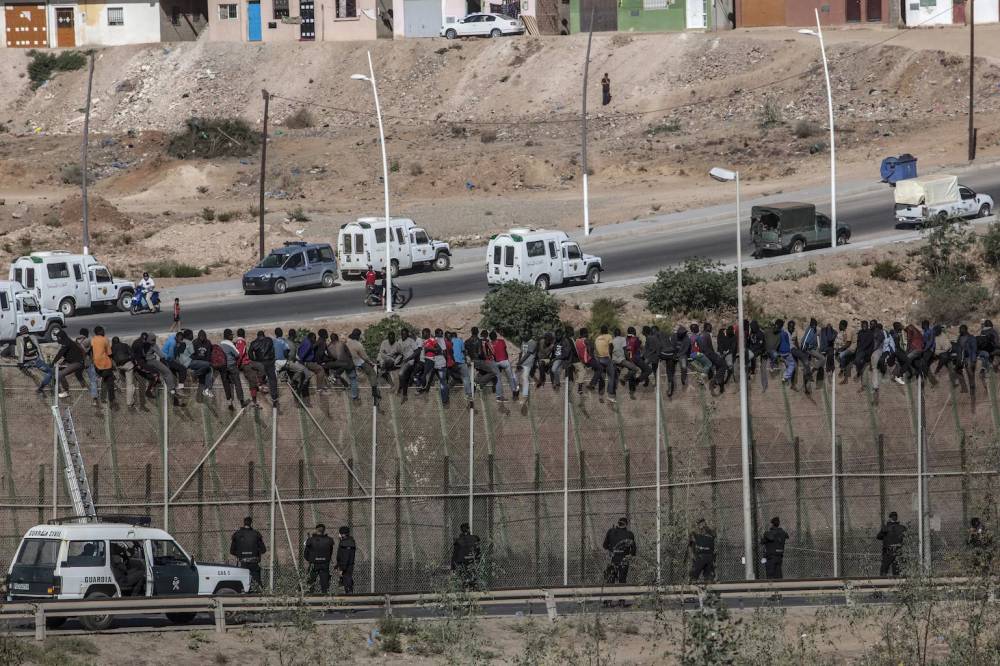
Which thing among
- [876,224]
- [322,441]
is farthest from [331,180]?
[322,441]

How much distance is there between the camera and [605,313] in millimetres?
46188

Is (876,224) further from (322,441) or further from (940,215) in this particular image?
(322,441)

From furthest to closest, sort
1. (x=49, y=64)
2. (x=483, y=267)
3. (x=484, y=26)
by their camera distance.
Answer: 1. (x=49, y=64)
2. (x=484, y=26)
3. (x=483, y=267)

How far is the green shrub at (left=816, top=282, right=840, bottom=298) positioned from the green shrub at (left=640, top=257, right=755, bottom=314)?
10.3ft

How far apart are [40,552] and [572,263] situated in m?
27.4

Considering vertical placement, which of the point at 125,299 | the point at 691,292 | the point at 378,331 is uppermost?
the point at 125,299

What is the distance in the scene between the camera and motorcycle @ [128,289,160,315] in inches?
1907

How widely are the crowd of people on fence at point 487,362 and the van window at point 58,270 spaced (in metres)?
13.4

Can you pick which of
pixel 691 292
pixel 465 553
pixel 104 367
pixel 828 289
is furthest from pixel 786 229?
pixel 465 553

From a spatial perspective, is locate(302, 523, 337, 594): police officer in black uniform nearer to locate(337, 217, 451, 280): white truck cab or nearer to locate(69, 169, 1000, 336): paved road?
locate(69, 169, 1000, 336): paved road

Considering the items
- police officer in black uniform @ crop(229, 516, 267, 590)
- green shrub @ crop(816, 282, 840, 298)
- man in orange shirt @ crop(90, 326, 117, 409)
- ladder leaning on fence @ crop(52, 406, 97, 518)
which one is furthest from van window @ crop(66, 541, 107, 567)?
green shrub @ crop(816, 282, 840, 298)

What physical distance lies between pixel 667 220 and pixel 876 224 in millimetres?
7530

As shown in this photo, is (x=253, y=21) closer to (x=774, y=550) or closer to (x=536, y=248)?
(x=536, y=248)

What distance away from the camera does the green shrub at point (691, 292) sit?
4684cm
